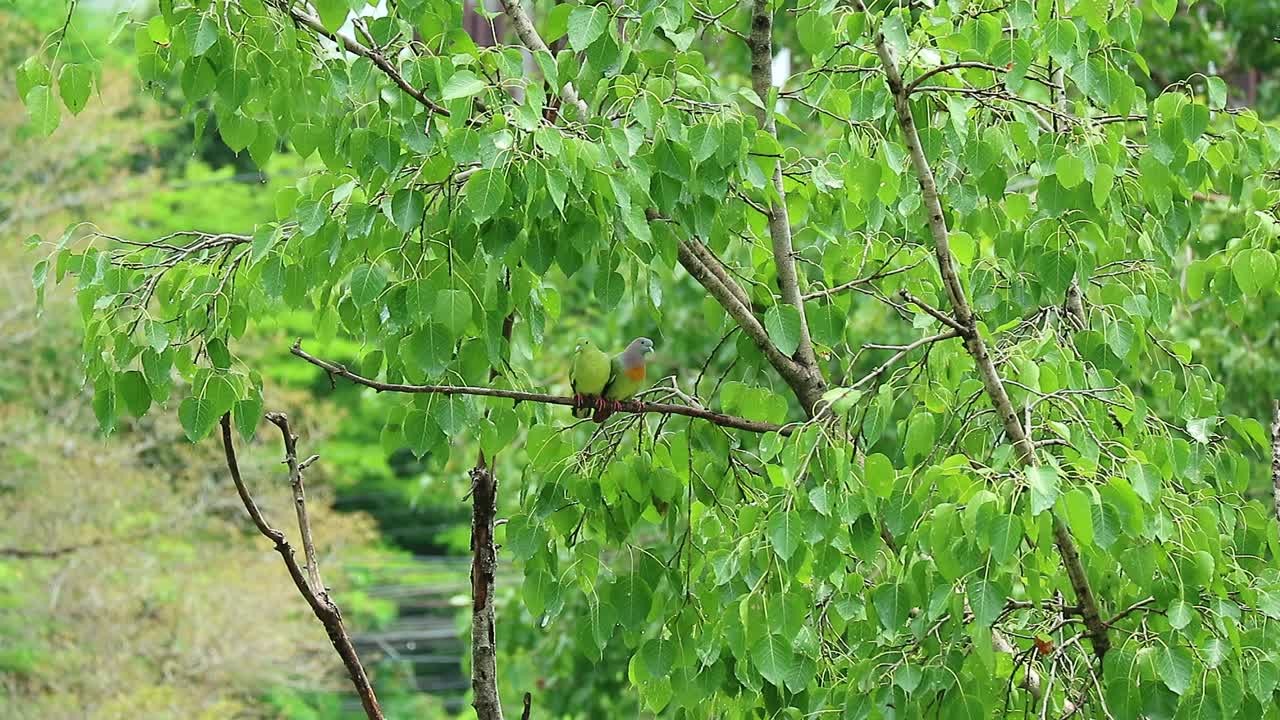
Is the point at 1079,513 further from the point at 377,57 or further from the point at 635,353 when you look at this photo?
the point at 635,353

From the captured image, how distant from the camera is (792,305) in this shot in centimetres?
276

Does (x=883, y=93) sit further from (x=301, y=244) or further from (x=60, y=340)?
(x=60, y=340)

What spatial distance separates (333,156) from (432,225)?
24 cm

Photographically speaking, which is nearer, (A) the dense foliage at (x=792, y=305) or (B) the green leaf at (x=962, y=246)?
(A) the dense foliage at (x=792, y=305)

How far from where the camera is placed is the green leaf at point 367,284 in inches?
90.6

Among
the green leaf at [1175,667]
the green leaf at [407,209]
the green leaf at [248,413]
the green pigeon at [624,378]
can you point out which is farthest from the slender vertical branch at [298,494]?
the green leaf at [1175,667]

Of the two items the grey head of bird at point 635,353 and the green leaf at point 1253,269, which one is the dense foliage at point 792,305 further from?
the grey head of bird at point 635,353

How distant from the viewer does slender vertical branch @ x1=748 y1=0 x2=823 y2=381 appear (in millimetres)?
2787

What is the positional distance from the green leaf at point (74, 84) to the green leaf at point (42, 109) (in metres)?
0.03

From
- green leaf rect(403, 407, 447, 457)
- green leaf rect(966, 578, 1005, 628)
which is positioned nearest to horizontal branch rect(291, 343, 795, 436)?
green leaf rect(403, 407, 447, 457)

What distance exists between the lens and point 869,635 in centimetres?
265

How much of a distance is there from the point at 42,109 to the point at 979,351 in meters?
1.43

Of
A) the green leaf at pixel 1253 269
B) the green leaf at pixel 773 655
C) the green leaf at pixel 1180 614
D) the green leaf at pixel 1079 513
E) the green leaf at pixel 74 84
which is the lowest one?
the green leaf at pixel 1180 614

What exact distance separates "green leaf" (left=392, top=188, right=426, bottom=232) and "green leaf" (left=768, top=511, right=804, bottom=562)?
26.4 inches
